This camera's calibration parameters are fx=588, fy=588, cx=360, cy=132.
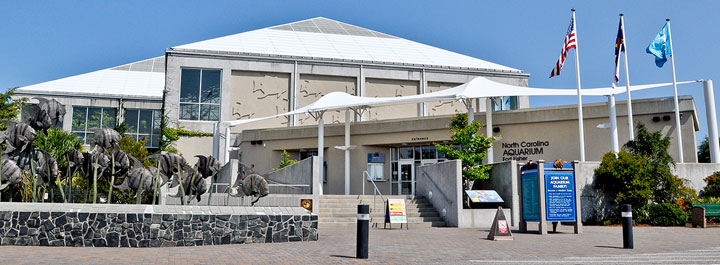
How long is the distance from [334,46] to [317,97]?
6095 millimetres

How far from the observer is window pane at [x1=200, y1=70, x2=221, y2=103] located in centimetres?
3606

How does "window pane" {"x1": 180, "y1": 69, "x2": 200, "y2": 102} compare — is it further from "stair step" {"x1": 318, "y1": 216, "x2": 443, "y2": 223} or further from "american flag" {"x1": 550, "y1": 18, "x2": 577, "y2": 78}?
"american flag" {"x1": 550, "y1": 18, "x2": 577, "y2": 78}

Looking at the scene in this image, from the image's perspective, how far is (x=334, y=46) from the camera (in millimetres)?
42719

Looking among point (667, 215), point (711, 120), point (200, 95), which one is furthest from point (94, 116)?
point (711, 120)

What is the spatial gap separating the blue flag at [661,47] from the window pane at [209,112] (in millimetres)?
23722

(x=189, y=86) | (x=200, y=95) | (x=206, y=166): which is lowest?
(x=206, y=166)

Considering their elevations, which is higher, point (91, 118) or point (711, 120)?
point (91, 118)

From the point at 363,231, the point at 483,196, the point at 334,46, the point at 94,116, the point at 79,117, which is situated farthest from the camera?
the point at 334,46

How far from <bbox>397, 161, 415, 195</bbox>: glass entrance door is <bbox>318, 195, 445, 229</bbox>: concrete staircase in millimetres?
7827

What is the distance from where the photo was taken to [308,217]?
12.9 metres

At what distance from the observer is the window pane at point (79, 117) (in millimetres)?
41906

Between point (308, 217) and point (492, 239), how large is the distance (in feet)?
14.0

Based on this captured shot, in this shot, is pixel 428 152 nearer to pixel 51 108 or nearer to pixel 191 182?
pixel 191 182

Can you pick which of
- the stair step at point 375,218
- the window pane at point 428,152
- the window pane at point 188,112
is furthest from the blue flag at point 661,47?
the window pane at point 188,112
